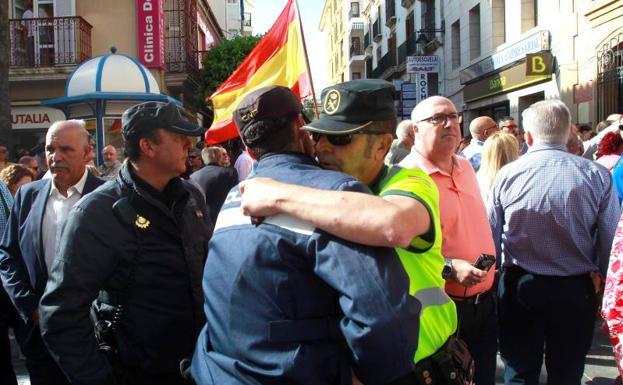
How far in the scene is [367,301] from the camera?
1.53 meters

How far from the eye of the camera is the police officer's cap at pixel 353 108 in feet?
6.20

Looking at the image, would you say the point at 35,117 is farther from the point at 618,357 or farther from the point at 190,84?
the point at 618,357

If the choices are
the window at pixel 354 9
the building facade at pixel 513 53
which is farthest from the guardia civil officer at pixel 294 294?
the window at pixel 354 9

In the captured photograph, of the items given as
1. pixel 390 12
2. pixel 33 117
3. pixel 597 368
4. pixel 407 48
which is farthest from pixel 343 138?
pixel 390 12

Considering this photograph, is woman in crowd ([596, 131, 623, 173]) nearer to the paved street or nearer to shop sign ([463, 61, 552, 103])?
the paved street

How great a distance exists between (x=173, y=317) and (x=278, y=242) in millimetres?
1089

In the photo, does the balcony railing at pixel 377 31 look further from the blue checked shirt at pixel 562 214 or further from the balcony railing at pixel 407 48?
the blue checked shirt at pixel 562 214

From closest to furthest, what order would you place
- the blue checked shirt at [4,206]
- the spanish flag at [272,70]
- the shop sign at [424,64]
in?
the blue checked shirt at [4,206] → the spanish flag at [272,70] → the shop sign at [424,64]

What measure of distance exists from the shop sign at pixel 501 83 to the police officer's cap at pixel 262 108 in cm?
1481

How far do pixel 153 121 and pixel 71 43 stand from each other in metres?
16.3

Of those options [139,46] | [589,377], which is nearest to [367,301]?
[589,377]

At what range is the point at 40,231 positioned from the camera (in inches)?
129

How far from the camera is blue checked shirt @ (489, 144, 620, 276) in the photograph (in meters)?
3.43

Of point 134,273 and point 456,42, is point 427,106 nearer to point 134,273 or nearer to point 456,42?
point 134,273
